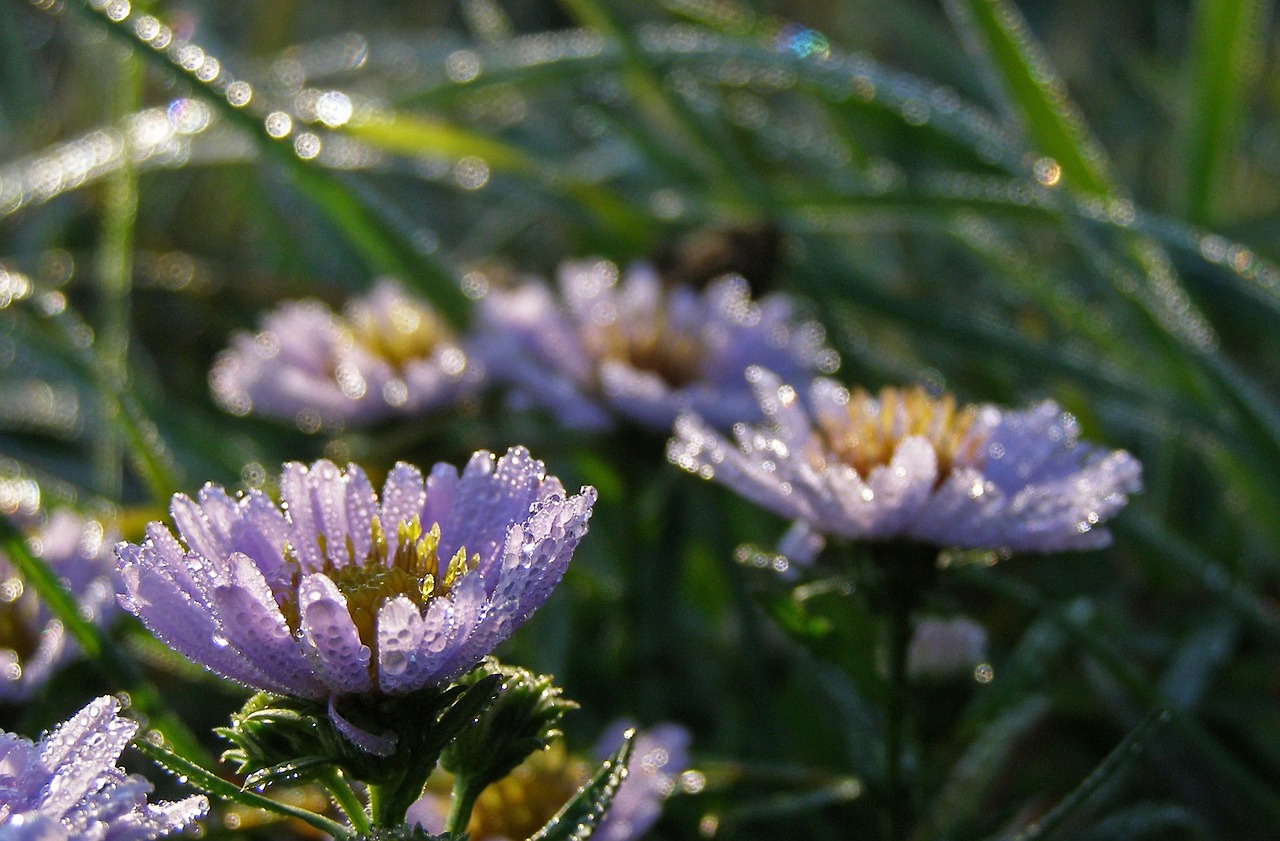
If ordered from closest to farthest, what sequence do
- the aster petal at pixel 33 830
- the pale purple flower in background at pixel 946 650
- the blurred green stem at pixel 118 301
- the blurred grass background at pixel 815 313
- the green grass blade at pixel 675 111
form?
1. the aster petal at pixel 33 830
2. the pale purple flower in background at pixel 946 650
3. the blurred grass background at pixel 815 313
4. the blurred green stem at pixel 118 301
5. the green grass blade at pixel 675 111

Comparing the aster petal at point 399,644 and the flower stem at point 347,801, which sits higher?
the aster petal at point 399,644

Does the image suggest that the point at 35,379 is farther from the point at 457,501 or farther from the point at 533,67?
the point at 457,501

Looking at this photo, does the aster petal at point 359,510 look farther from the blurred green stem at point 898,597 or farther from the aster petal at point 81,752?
the blurred green stem at point 898,597

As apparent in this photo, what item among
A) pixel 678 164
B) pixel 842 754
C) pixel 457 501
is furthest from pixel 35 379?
pixel 457 501

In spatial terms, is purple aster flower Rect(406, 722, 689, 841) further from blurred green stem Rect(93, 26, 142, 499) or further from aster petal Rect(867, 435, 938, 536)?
blurred green stem Rect(93, 26, 142, 499)

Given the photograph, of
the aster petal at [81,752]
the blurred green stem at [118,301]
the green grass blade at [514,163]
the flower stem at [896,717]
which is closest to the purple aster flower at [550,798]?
the flower stem at [896,717]

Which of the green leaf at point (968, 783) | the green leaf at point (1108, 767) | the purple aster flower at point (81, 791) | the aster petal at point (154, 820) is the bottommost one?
the green leaf at point (968, 783)

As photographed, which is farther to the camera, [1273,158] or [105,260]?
[1273,158]

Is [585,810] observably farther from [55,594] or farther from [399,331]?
[399,331]
